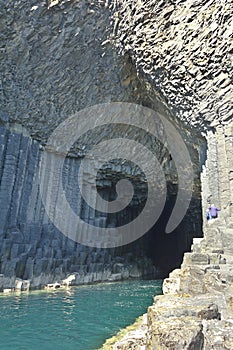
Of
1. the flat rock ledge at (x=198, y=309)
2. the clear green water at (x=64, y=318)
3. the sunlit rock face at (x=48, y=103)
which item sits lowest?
the clear green water at (x=64, y=318)

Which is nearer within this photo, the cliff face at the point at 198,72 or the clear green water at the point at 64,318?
the clear green water at the point at 64,318

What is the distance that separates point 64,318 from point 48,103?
14028mm

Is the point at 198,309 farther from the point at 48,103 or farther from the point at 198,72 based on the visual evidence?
the point at 48,103

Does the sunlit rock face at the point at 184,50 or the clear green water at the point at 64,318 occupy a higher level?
the sunlit rock face at the point at 184,50

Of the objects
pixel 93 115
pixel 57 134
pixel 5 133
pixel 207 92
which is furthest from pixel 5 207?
pixel 207 92

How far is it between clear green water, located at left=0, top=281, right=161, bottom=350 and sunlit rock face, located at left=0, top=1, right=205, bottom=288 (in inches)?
163

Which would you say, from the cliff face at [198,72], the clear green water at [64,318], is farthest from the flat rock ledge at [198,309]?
the clear green water at [64,318]

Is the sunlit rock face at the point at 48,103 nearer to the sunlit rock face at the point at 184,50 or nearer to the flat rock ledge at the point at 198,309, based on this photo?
the sunlit rock face at the point at 184,50

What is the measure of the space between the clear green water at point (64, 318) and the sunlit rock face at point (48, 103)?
163 inches

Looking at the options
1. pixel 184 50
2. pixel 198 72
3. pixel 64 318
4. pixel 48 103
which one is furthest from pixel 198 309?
pixel 48 103

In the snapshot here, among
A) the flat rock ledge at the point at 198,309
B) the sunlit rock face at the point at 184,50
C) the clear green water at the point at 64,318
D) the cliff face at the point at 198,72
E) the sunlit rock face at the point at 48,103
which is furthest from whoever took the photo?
the sunlit rock face at the point at 48,103

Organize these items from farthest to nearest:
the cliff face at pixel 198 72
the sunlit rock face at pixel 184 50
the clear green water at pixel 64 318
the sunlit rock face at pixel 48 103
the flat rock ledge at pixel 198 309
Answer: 1. the sunlit rock face at pixel 48 103
2. the sunlit rock face at pixel 184 50
3. the cliff face at pixel 198 72
4. the clear green water at pixel 64 318
5. the flat rock ledge at pixel 198 309

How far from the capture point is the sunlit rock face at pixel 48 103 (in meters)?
18.2

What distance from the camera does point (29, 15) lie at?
1775 centimetres
